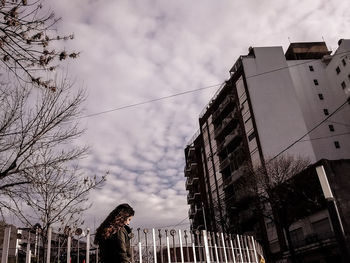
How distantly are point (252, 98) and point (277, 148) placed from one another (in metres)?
6.40

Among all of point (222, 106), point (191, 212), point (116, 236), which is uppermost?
point (222, 106)

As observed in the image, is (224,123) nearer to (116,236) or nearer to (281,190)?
(281,190)

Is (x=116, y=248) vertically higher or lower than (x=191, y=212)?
lower

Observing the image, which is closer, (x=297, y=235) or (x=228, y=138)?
(x=297, y=235)

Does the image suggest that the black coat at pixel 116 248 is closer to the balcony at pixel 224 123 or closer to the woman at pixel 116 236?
the woman at pixel 116 236

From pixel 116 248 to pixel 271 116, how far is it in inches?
1383

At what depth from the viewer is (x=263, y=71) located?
4050 centimetres

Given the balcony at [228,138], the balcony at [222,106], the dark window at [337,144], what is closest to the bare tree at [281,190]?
the dark window at [337,144]

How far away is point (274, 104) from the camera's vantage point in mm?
38656

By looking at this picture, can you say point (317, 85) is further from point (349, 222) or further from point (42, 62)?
point (42, 62)

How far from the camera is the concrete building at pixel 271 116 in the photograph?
36656 millimetres

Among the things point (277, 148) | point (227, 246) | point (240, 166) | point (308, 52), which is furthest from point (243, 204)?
point (227, 246)

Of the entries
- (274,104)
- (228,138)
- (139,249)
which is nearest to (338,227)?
(139,249)

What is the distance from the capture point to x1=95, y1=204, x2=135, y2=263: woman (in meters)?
4.53
